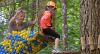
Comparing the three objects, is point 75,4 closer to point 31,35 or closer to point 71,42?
point 71,42

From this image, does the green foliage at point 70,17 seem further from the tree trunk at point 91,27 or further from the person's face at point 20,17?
the tree trunk at point 91,27

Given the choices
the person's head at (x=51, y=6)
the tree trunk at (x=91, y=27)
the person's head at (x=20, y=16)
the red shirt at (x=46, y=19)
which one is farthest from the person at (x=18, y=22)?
the tree trunk at (x=91, y=27)

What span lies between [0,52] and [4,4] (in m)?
3.45

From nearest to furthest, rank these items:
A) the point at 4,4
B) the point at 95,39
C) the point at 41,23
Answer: the point at 95,39 < the point at 41,23 < the point at 4,4

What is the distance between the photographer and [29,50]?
25.1ft

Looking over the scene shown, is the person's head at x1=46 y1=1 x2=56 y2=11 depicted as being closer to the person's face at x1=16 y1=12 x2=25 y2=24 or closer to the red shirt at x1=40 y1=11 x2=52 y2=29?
the red shirt at x1=40 y1=11 x2=52 y2=29

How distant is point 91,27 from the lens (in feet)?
16.1

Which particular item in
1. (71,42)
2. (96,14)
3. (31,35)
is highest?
(96,14)

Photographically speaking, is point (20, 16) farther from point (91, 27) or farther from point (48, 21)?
point (91, 27)

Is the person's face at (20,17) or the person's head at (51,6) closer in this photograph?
the person's head at (51,6)

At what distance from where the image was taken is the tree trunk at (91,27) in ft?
16.1

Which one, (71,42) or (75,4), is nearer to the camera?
(71,42)

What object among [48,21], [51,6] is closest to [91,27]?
[48,21]

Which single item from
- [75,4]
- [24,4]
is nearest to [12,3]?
[24,4]
